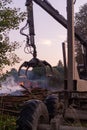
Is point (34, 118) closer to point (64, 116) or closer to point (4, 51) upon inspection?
point (64, 116)

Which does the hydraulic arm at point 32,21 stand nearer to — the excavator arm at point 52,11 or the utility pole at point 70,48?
the excavator arm at point 52,11

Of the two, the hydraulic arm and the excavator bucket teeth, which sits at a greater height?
the hydraulic arm

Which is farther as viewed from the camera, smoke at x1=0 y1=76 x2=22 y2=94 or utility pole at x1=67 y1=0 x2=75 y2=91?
smoke at x1=0 y1=76 x2=22 y2=94

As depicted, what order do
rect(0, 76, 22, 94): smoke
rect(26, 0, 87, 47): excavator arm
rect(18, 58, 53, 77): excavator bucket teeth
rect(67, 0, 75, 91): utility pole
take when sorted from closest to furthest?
rect(18, 58, 53, 77): excavator bucket teeth
rect(67, 0, 75, 91): utility pole
rect(0, 76, 22, 94): smoke
rect(26, 0, 87, 47): excavator arm

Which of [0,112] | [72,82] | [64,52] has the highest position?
[64,52]

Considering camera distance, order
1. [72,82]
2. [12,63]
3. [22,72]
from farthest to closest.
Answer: [12,63] → [72,82] → [22,72]

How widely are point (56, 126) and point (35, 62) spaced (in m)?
1.58

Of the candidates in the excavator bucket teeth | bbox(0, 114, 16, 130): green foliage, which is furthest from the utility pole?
bbox(0, 114, 16, 130): green foliage

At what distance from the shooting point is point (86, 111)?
1078 centimetres

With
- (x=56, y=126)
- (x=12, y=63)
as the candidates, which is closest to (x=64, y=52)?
(x=12, y=63)

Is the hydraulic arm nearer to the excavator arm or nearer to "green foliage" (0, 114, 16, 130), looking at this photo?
the excavator arm

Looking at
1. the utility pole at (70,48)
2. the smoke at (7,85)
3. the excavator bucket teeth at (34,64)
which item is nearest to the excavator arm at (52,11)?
the smoke at (7,85)

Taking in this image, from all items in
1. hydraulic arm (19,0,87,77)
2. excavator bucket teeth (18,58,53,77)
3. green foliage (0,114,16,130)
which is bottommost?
green foliage (0,114,16,130)

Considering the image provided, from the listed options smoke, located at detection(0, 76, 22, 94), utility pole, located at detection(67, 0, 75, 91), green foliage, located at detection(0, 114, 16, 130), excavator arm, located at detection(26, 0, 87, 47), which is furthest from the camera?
excavator arm, located at detection(26, 0, 87, 47)
